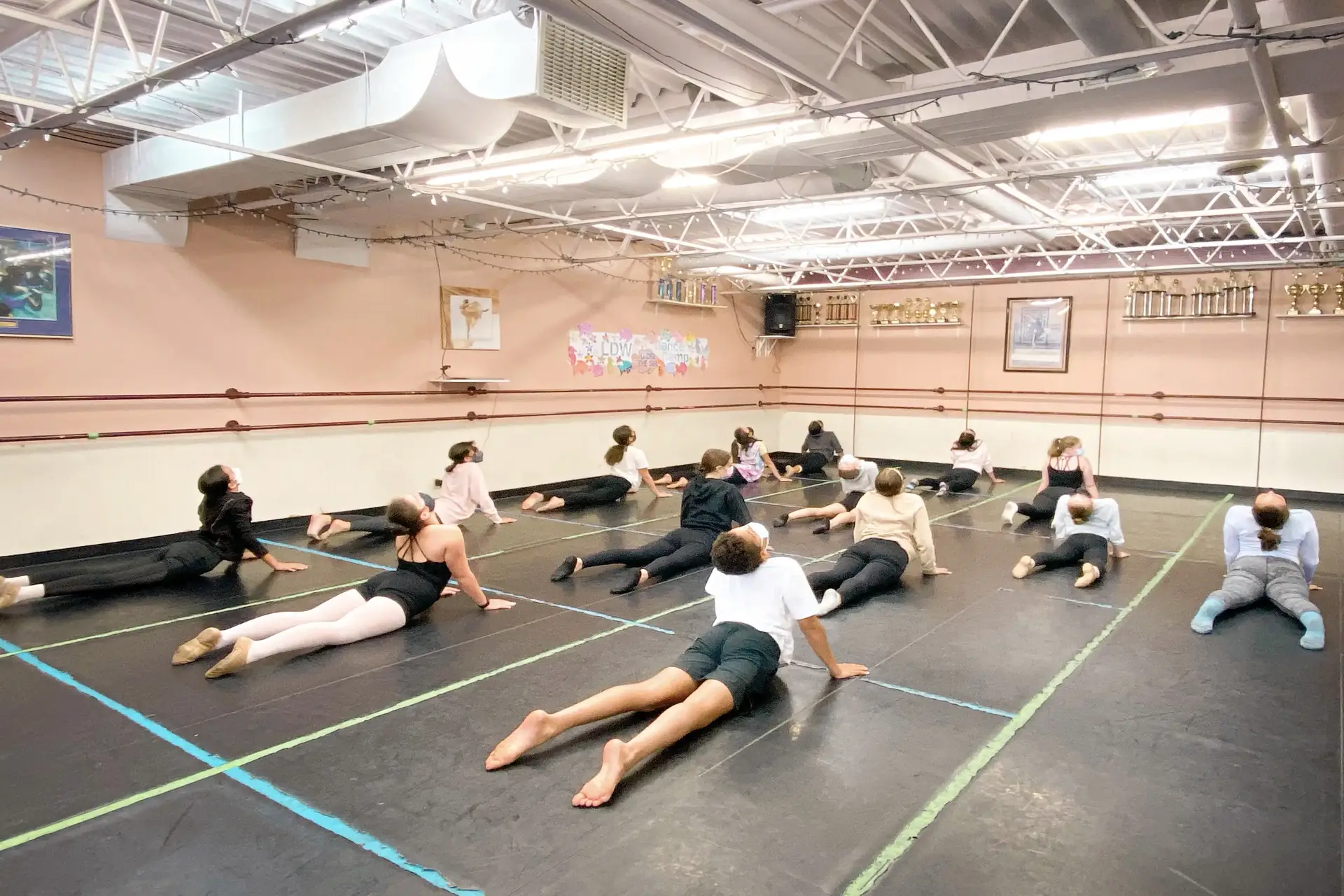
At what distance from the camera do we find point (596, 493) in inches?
384

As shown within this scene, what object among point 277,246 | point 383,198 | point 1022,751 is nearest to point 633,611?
point 1022,751

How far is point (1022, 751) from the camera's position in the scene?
136 inches

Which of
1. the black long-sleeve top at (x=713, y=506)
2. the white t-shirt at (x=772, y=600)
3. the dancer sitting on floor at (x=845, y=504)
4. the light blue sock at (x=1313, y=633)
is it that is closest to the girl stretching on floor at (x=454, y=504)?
the black long-sleeve top at (x=713, y=506)

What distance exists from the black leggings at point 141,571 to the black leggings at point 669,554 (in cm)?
281

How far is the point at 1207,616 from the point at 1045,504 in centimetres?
352

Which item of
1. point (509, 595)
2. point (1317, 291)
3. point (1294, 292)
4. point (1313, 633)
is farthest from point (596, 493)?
point (1317, 291)

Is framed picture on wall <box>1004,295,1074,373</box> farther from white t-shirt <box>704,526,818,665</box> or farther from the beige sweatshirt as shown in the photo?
white t-shirt <box>704,526,818,665</box>

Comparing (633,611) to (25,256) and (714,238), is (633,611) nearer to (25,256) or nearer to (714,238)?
(25,256)

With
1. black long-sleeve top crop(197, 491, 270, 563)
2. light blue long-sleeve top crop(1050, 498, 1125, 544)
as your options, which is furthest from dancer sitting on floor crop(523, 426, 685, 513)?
light blue long-sleeve top crop(1050, 498, 1125, 544)

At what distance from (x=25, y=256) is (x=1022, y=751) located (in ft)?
25.7

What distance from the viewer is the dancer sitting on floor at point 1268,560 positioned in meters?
5.18

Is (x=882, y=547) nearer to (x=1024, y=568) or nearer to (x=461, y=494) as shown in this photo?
(x=1024, y=568)

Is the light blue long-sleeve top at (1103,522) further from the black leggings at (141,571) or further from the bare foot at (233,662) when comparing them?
the black leggings at (141,571)

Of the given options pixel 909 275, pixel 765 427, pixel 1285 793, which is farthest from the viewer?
pixel 765 427
